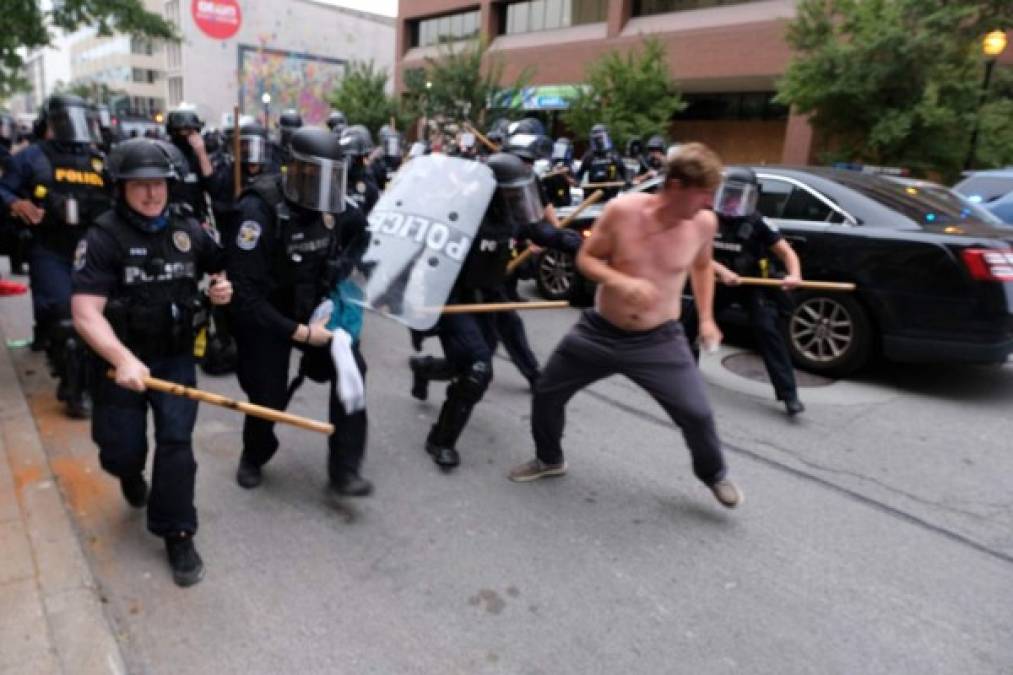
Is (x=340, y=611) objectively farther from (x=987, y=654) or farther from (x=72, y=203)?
(x=72, y=203)

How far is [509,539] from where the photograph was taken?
3.27 m

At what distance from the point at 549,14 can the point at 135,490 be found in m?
34.0

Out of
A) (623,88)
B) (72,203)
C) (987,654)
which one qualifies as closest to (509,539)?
(987,654)

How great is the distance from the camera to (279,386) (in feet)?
11.4

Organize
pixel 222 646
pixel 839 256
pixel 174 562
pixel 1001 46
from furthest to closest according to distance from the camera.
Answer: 1. pixel 1001 46
2. pixel 839 256
3. pixel 174 562
4. pixel 222 646

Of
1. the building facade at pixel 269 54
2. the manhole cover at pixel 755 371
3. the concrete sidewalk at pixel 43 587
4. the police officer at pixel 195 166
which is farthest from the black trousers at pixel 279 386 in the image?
the building facade at pixel 269 54

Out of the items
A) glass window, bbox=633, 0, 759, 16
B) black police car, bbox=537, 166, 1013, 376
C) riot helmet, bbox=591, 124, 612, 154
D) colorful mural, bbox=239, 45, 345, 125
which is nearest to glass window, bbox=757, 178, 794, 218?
black police car, bbox=537, 166, 1013, 376

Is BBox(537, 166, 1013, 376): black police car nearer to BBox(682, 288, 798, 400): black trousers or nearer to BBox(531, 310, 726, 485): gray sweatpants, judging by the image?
BBox(682, 288, 798, 400): black trousers

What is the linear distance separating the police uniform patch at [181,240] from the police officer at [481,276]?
1429 mm

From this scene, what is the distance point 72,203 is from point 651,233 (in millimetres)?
3450

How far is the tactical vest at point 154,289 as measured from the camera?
9.10ft

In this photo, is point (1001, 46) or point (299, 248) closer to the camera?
point (299, 248)

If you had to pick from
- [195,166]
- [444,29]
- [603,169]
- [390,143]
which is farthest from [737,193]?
[444,29]

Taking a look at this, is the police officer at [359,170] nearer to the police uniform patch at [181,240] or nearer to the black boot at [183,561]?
the police uniform patch at [181,240]
